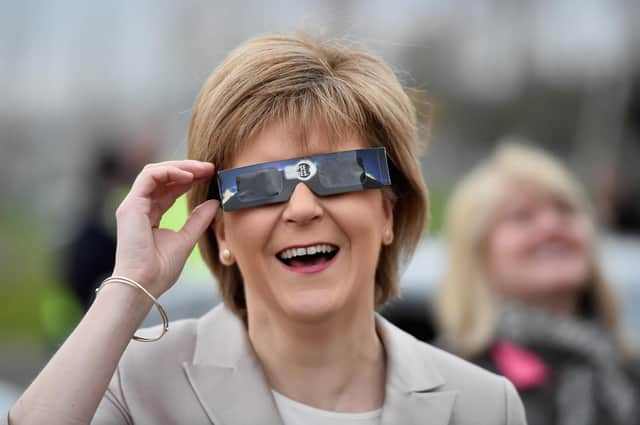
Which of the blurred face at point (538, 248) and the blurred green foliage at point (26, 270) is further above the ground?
the blurred face at point (538, 248)

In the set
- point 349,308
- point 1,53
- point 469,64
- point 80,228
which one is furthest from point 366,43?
point 1,53

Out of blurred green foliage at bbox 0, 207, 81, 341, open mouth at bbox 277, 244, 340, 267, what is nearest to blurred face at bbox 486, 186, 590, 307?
open mouth at bbox 277, 244, 340, 267

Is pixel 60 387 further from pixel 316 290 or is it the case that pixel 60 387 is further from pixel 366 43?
pixel 366 43

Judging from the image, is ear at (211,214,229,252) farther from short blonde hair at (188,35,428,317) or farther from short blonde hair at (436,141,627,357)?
short blonde hair at (436,141,627,357)

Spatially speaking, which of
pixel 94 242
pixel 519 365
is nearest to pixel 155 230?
pixel 519 365

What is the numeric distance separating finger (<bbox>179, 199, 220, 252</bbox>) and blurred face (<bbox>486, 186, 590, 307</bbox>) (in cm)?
230

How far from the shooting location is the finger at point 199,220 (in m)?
2.68

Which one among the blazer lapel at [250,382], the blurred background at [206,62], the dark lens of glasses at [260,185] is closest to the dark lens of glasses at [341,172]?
the dark lens of glasses at [260,185]

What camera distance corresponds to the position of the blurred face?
4699 millimetres

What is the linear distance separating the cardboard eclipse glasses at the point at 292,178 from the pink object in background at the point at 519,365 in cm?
199

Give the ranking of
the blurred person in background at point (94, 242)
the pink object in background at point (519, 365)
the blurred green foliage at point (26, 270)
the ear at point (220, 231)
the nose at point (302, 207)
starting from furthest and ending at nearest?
the blurred green foliage at point (26, 270) → the blurred person in background at point (94, 242) → the pink object in background at point (519, 365) → the ear at point (220, 231) → the nose at point (302, 207)

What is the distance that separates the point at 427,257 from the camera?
19.9 ft

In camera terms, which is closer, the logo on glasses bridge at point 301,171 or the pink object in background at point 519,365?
the logo on glasses bridge at point 301,171

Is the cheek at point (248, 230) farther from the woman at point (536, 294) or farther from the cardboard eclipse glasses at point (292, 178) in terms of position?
the woman at point (536, 294)
